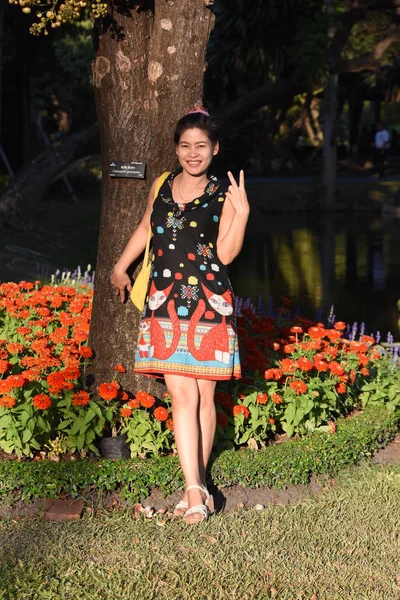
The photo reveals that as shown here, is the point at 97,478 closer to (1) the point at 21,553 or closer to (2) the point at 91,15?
Result: (1) the point at 21,553

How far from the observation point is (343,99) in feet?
137

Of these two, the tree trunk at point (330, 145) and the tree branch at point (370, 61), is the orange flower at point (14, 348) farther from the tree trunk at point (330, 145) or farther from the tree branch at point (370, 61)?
the tree trunk at point (330, 145)

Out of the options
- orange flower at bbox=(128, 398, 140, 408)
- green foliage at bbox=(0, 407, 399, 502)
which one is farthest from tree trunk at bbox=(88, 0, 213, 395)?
green foliage at bbox=(0, 407, 399, 502)

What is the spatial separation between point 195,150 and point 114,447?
1792mm

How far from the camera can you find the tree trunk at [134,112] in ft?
18.4

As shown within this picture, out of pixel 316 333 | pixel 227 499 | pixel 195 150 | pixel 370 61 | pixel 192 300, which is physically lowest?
pixel 227 499

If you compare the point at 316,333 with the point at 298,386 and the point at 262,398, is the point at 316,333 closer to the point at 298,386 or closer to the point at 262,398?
the point at 298,386

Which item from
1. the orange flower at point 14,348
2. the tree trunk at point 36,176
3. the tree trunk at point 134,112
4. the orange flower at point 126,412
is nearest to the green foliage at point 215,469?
the orange flower at point 126,412

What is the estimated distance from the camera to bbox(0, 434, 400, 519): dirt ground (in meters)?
5.00

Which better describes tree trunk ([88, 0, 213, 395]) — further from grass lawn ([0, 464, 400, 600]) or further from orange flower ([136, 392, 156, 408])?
grass lawn ([0, 464, 400, 600])

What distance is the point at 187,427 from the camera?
4.90m

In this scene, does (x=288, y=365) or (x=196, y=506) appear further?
(x=288, y=365)

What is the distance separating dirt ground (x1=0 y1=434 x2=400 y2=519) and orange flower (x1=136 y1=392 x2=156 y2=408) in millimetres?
484

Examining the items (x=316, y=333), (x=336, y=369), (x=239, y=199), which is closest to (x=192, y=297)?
(x=239, y=199)
